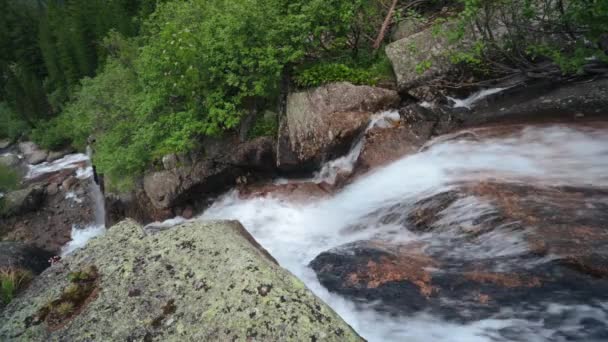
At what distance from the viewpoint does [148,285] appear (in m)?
3.37

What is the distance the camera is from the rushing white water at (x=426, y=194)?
12.7 ft

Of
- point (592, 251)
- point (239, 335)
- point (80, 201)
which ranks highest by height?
→ point (239, 335)

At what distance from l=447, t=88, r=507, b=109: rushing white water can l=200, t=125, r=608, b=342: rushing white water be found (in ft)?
4.92

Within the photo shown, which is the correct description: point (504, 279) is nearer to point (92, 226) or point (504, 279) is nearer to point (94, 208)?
point (92, 226)

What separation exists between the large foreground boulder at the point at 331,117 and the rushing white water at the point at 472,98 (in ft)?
4.78

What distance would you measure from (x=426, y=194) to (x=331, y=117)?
3.63m

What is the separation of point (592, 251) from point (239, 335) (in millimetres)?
4089

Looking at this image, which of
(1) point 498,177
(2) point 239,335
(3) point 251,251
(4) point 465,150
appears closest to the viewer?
(2) point 239,335

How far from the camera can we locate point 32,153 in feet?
109

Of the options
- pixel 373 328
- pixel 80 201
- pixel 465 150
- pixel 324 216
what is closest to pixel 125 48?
pixel 80 201

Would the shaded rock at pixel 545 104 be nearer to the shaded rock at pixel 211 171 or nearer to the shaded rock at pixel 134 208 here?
the shaded rock at pixel 211 171

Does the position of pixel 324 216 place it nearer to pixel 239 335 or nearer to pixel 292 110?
pixel 292 110

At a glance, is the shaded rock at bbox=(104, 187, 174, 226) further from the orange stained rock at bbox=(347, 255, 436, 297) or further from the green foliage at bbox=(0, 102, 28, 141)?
the green foliage at bbox=(0, 102, 28, 141)

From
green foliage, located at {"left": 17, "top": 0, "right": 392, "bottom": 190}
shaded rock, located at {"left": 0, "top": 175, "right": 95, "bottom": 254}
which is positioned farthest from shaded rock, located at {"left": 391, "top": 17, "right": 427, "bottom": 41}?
shaded rock, located at {"left": 0, "top": 175, "right": 95, "bottom": 254}
